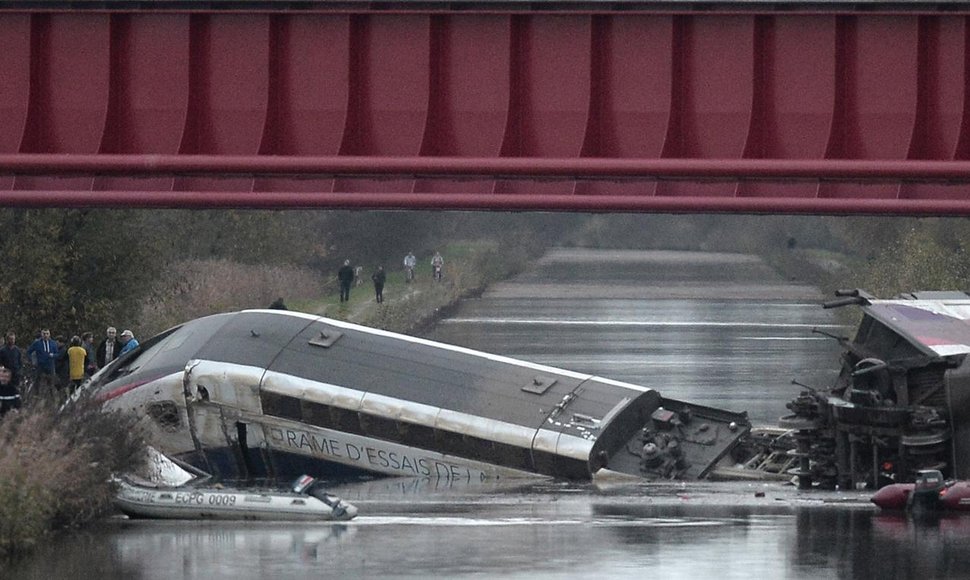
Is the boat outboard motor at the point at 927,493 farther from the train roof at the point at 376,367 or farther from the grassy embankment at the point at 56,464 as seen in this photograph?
the grassy embankment at the point at 56,464

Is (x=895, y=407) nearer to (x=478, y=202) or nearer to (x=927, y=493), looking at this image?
(x=927, y=493)

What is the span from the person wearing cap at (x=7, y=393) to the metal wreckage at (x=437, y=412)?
219 centimetres

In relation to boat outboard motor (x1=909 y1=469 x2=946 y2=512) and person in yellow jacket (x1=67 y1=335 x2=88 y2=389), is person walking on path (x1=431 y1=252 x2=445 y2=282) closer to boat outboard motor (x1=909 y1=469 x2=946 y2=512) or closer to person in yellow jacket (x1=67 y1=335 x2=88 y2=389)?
person in yellow jacket (x1=67 y1=335 x2=88 y2=389)

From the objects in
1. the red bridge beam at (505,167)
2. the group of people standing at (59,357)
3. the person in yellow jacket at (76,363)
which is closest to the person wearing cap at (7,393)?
the group of people standing at (59,357)

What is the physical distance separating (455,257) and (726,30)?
60.9 m

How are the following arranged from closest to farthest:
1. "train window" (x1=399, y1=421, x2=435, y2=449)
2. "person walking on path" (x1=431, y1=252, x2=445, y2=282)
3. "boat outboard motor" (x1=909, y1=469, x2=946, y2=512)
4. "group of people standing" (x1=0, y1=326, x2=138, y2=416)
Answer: "boat outboard motor" (x1=909, y1=469, x2=946, y2=512) < "train window" (x1=399, y1=421, x2=435, y2=449) < "group of people standing" (x1=0, y1=326, x2=138, y2=416) < "person walking on path" (x1=431, y1=252, x2=445, y2=282)

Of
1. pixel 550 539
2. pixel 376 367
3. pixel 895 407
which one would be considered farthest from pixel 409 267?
pixel 550 539

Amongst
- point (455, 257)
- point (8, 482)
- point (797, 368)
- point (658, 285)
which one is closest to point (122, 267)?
point (797, 368)

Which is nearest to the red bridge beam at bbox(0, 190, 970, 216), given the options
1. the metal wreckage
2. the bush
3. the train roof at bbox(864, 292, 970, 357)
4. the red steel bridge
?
the red steel bridge

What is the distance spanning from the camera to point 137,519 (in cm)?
1978

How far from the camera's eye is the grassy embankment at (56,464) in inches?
661

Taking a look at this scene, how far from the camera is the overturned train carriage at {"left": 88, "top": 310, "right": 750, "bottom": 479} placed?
23578 millimetres

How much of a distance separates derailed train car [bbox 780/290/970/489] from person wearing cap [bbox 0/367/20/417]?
31.6ft

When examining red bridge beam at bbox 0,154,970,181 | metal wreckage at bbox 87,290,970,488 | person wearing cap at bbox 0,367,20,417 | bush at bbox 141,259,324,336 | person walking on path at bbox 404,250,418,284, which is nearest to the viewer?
red bridge beam at bbox 0,154,970,181
